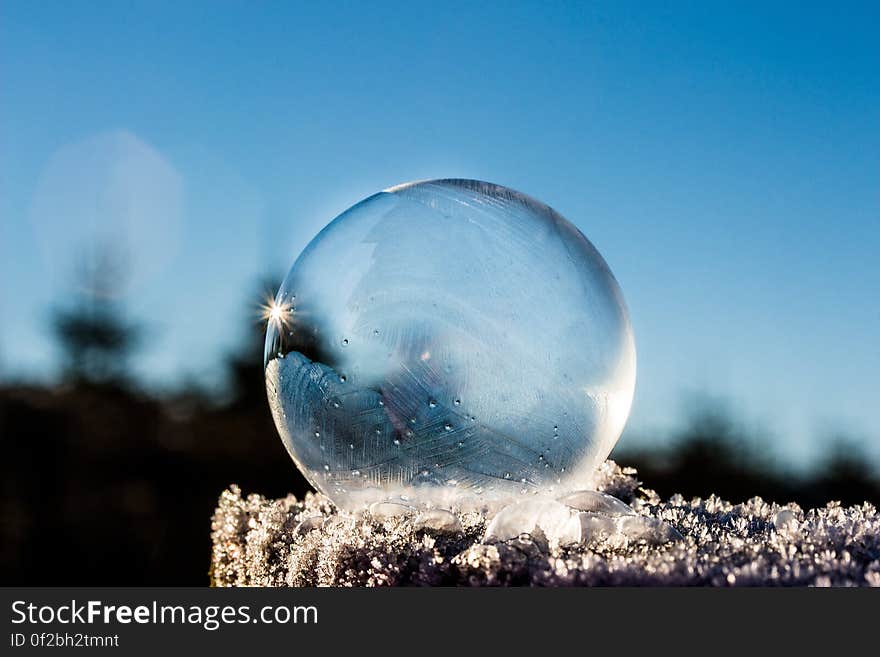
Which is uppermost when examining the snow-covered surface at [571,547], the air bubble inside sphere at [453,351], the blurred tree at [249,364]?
the blurred tree at [249,364]

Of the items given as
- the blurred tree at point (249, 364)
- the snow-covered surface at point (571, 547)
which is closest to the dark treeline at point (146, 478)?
the blurred tree at point (249, 364)

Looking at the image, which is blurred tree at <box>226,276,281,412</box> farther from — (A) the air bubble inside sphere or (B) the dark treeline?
(A) the air bubble inside sphere

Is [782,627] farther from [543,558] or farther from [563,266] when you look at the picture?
[563,266]

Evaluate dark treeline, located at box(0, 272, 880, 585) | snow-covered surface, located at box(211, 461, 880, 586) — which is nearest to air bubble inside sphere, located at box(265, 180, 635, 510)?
snow-covered surface, located at box(211, 461, 880, 586)

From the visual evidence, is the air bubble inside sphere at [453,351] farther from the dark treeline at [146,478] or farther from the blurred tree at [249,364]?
the blurred tree at [249,364]

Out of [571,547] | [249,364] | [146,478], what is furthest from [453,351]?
[249,364]

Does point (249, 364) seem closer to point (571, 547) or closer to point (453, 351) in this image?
point (453, 351)

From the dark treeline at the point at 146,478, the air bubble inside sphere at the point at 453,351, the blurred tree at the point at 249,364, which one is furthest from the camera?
the blurred tree at the point at 249,364
